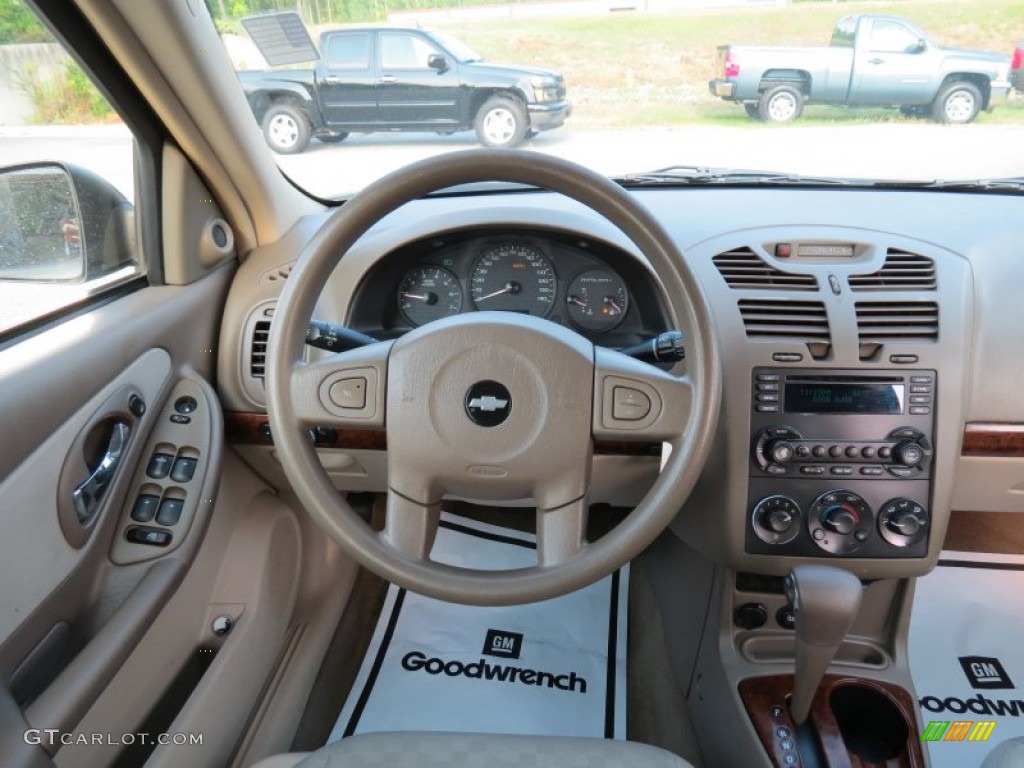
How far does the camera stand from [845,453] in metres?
1.48

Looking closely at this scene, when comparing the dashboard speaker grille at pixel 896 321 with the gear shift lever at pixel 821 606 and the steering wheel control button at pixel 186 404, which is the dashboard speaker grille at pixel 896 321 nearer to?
the gear shift lever at pixel 821 606

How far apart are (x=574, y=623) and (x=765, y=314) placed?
1.15 meters

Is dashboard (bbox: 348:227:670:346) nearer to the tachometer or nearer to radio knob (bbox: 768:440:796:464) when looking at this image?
the tachometer

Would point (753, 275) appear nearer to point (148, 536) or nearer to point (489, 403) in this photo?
point (489, 403)

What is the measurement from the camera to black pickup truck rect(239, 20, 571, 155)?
1824 mm

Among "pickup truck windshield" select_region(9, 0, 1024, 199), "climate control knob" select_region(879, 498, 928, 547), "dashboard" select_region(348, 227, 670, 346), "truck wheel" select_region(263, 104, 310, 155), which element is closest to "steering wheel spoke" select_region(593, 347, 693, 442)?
"dashboard" select_region(348, 227, 670, 346)

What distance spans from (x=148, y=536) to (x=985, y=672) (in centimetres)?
204

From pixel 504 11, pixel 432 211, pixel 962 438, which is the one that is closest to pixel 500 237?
pixel 432 211

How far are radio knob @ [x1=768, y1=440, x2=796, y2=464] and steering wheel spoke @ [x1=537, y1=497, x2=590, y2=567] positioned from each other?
1.60 ft

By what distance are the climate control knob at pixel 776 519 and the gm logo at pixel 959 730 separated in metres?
0.73

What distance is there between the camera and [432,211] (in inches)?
71.2

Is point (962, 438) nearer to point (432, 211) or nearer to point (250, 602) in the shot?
point (432, 211)

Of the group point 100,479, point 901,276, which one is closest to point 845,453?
point 901,276

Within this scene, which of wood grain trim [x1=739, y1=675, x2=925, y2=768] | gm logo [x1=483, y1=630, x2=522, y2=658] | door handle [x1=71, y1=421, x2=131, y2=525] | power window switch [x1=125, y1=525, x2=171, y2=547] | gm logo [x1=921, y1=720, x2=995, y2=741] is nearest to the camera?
door handle [x1=71, y1=421, x2=131, y2=525]
